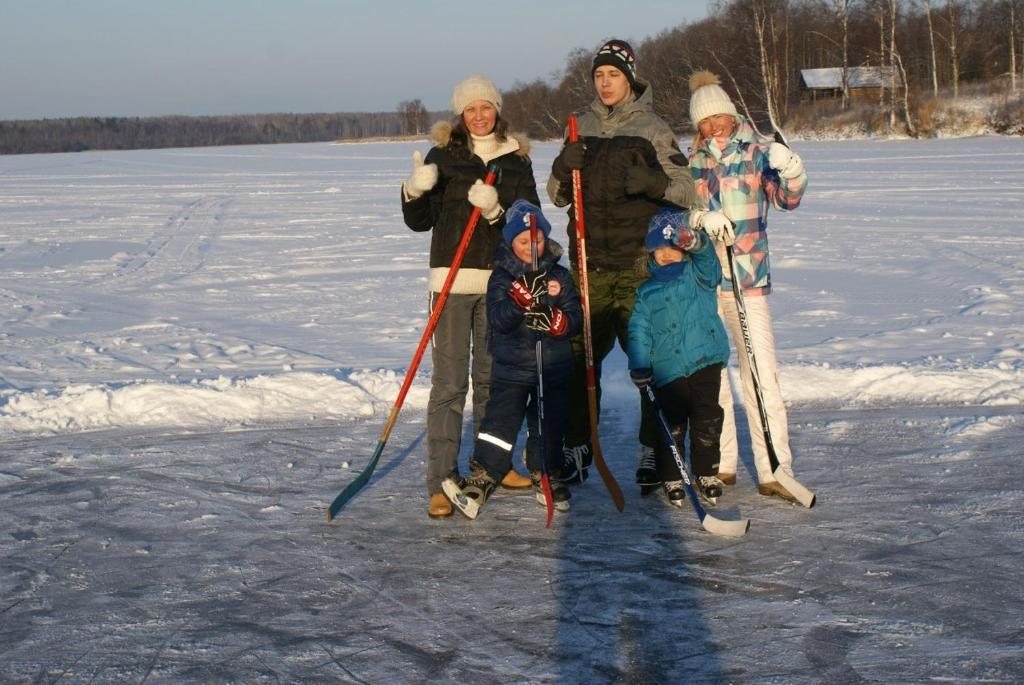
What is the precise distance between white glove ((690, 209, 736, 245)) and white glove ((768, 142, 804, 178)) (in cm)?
30

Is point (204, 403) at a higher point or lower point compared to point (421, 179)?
lower

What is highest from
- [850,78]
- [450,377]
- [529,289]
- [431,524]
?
[850,78]

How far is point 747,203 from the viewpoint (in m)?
5.11

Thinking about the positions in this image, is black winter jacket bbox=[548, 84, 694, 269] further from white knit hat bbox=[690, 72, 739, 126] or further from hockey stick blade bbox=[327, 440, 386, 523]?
hockey stick blade bbox=[327, 440, 386, 523]

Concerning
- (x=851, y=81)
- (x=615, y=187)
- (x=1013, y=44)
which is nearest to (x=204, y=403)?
(x=615, y=187)

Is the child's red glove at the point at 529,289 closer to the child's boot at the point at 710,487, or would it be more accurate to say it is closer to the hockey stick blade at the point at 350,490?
the hockey stick blade at the point at 350,490

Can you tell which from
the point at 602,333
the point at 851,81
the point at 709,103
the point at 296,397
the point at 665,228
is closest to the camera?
the point at 665,228

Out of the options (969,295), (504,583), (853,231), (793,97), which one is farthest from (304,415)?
(793,97)

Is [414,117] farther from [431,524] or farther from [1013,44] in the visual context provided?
[431,524]

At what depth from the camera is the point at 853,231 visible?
1534 centimetres

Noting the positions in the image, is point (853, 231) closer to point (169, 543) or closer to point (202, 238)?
point (202, 238)

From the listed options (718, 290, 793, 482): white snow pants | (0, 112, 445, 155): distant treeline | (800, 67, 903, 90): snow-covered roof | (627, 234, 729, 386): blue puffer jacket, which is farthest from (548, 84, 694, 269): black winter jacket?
(0, 112, 445, 155): distant treeline

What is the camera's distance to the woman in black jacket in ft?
16.8

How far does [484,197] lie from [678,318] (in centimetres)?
96
